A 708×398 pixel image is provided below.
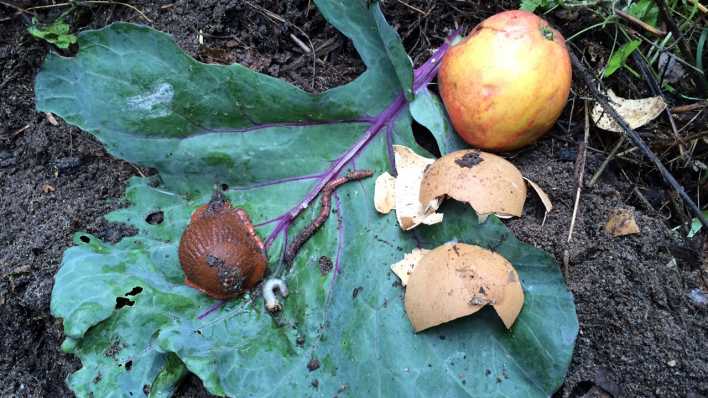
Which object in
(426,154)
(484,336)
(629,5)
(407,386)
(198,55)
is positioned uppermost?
(629,5)

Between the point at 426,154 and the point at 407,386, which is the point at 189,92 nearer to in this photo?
the point at 426,154

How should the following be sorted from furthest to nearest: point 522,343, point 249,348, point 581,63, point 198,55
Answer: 1. point 198,55
2. point 581,63
3. point 249,348
4. point 522,343

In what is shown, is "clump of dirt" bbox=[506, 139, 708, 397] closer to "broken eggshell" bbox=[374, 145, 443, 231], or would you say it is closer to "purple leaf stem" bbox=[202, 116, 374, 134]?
"broken eggshell" bbox=[374, 145, 443, 231]

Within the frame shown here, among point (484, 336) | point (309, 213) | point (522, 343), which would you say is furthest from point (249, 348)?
point (522, 343)

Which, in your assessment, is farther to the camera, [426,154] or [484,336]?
[426,154]

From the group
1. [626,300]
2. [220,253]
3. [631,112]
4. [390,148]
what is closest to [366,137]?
[390,148]

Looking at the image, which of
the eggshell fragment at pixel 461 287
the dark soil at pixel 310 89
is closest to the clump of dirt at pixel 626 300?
the dark soil at pixel 310 89

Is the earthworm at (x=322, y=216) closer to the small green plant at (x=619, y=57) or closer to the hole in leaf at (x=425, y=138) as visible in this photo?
the hole in leaf at (x=425, y=138)
